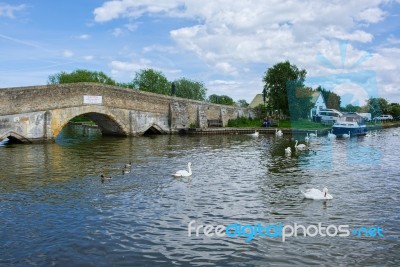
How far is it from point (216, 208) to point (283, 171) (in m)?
7.46

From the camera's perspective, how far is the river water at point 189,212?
8055mm

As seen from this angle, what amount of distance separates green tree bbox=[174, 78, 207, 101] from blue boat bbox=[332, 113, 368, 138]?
4525 cm

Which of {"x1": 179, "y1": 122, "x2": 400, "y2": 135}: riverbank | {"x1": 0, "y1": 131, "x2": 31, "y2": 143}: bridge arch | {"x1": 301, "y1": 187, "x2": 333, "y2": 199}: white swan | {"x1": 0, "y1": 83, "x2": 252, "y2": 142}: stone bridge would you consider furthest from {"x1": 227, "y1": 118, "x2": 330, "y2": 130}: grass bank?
{"x1": 301, "y1": 187, "x2": 333, "y2": 199}: white swan

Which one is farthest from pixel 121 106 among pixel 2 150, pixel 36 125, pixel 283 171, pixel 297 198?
pixel 297 198

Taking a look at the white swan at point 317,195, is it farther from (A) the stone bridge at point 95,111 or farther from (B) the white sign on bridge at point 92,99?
(B) the white sign on bridge at point 92,99

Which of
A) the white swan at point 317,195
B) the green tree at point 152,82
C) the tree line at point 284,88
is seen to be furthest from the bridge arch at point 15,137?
the green tree at point 152,82

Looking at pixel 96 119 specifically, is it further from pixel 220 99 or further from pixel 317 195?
pixel 220 99

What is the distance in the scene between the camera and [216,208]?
37.4 feet

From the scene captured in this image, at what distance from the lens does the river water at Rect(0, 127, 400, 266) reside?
8.05m

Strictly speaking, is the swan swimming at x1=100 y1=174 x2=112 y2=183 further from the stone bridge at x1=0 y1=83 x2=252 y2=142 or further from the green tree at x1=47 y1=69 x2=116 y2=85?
the green tree at x1=47 y1=69 x2=116 y2=85

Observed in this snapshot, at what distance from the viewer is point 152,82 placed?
80062 mm

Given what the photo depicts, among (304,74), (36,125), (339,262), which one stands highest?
(304,74)

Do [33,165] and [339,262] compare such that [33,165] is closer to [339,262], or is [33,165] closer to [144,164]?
[144,164]

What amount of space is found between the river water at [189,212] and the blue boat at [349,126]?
854 inches
